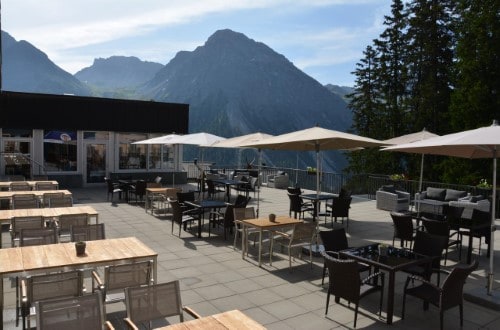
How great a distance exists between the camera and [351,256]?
18.5ft

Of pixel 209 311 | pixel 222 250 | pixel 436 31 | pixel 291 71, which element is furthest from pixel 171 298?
pixel 291 71

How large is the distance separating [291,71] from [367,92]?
14952 cm

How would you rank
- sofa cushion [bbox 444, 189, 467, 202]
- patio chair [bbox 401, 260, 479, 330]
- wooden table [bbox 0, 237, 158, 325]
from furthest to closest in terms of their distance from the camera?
sofa cushion [bbox 444, 189, 467, 202] < patio chair [bbox 401, 260, 479, 330] < wooden table [bbox 0, 237, 158, 325]

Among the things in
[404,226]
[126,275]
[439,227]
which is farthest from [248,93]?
[126,275]

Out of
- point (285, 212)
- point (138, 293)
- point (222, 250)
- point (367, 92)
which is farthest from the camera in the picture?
point (367, 92)

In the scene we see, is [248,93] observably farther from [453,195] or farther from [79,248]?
[79,248]

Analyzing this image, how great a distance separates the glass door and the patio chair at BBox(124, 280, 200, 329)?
16.9m

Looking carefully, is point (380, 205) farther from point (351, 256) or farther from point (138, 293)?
point (138, 293)

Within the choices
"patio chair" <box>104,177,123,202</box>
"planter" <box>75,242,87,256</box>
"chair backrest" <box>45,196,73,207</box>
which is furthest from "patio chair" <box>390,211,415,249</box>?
"patio chair" <box>104,177,123,202</box>

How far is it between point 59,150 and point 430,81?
72.8 ft

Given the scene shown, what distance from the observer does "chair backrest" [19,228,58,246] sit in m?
5.66

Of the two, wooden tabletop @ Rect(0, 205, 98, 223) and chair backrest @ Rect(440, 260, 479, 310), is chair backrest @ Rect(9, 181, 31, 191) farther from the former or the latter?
chair backrest @ Rect(440, 260, 479, 310)

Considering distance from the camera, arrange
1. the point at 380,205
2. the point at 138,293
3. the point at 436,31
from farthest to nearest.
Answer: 1. the point at 436,31
2. the point at 380,205
3. the point at 138,293

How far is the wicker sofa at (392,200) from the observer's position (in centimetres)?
1345
